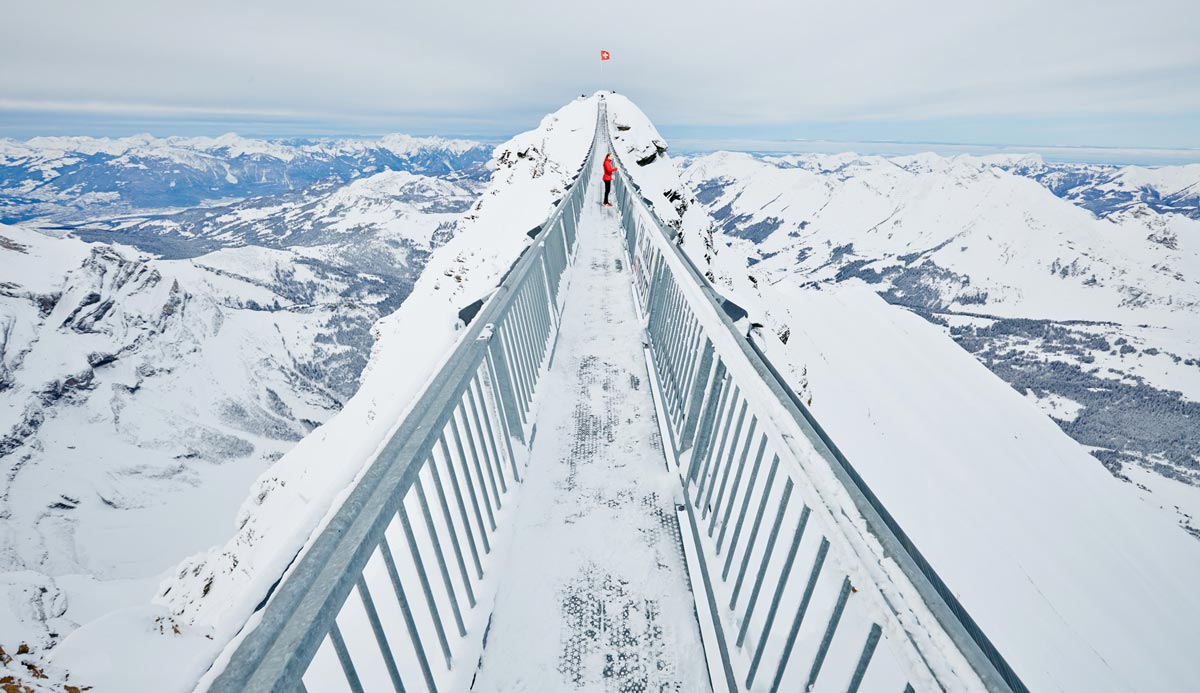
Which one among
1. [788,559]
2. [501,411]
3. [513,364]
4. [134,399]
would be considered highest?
[788,559]

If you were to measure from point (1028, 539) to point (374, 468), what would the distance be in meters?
114

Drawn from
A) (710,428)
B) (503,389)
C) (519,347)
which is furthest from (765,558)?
(519,347)

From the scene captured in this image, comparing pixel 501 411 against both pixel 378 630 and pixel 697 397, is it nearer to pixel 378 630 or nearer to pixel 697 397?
pixel 697 397

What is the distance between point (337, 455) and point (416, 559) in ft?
63.7

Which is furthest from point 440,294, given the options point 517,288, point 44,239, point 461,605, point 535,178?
point 44,239

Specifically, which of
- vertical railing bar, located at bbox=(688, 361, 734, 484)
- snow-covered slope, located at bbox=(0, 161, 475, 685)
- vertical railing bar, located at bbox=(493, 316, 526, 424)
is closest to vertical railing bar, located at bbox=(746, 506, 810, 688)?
vertical railing bar, located at bbox=(688, 361, 734, 484)

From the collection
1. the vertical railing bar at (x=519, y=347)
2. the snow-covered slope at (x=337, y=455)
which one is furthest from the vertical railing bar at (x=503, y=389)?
the snow-covered slope at (x=337, y=455)

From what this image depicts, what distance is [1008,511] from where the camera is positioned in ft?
295

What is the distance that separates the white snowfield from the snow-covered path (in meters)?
20.5

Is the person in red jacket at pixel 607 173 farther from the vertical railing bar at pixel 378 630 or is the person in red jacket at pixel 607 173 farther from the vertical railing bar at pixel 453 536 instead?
the vertical railing bar at pixel 378 630

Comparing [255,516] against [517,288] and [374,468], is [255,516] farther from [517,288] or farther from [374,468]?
[374,468]

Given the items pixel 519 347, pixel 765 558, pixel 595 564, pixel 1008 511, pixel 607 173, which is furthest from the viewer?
pixel 1008 511

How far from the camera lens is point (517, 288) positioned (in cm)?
530

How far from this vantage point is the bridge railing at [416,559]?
160cm
